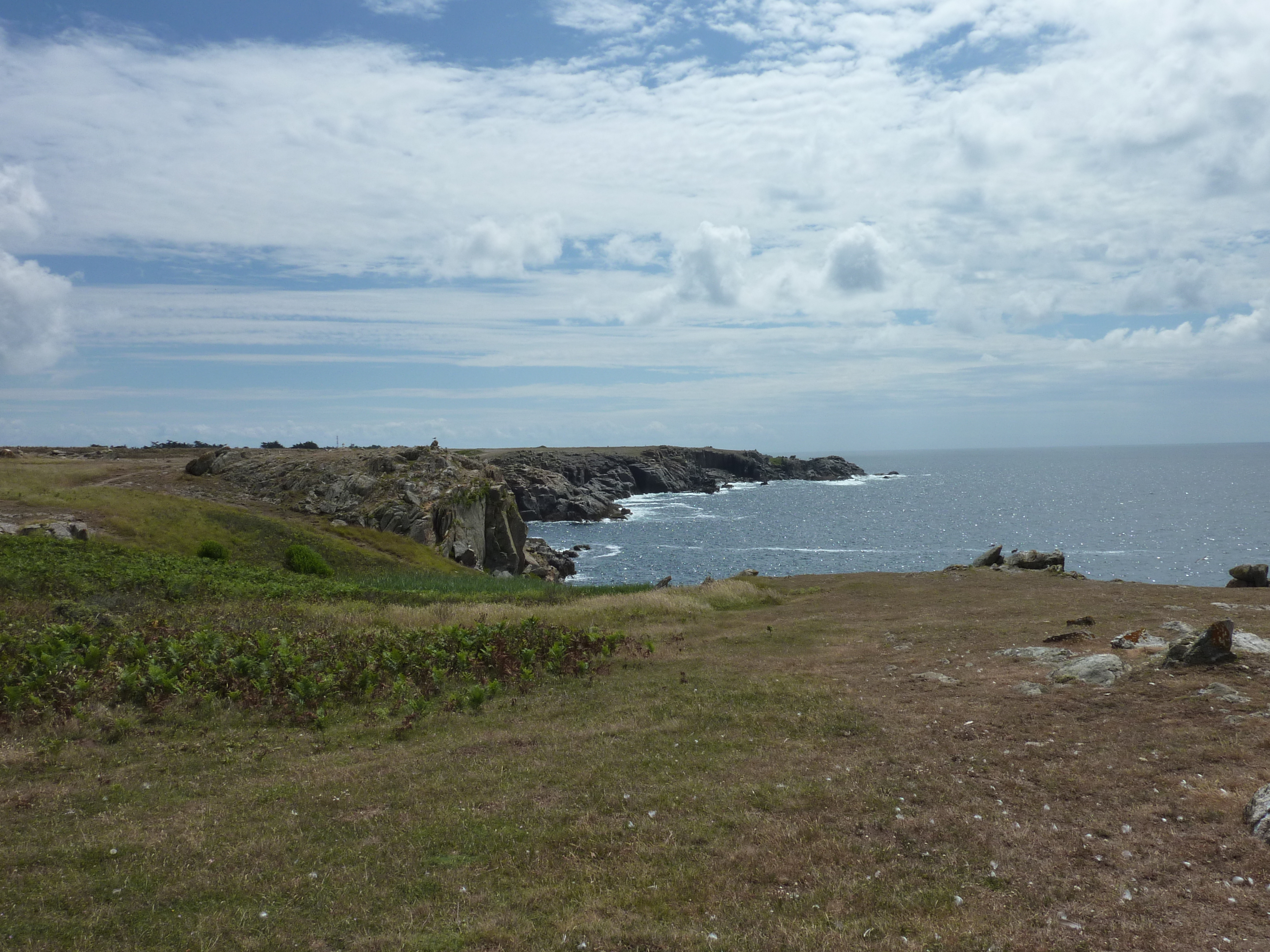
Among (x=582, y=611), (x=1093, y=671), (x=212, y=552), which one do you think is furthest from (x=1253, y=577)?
(x=212, y=552)

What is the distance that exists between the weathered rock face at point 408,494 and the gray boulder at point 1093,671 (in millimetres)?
59083

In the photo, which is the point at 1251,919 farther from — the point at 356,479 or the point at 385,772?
the point at 356,479

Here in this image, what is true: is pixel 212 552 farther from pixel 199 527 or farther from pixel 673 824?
pixel 673 824

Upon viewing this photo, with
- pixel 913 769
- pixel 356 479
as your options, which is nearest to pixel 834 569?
pixel 356 479

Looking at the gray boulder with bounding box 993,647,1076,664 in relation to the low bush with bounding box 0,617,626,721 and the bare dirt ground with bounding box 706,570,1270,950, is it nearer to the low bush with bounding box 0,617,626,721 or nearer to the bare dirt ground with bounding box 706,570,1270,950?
the bare dirt ground with bounding box 706,570,1270,950

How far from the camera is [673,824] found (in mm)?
11438

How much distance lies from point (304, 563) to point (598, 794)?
4051cm

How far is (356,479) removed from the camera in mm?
76062

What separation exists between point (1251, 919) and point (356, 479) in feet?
250

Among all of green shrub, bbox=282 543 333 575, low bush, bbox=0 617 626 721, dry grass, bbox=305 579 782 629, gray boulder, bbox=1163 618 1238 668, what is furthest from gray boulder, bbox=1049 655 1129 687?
green shrub, bbox=282 543 333 575

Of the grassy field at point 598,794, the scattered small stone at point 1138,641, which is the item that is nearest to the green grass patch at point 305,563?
the grassy field at point 598,794

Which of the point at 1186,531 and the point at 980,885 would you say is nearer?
the point at 980,885

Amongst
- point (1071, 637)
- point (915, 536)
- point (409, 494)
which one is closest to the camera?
point (1071, 637)

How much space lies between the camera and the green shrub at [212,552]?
45.3 m
